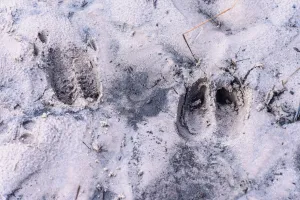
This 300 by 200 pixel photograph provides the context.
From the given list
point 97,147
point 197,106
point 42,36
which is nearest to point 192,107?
point 197,106

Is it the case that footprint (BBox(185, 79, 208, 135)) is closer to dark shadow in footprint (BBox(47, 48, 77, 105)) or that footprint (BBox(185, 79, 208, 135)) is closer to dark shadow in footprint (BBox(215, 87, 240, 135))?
dark shadow in footprint (BBox(215, 87, 240, 135))

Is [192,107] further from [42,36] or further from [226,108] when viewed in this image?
[42,36]

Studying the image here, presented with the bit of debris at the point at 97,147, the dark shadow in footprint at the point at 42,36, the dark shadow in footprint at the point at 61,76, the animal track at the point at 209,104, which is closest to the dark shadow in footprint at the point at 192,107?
the animal track at the point at 209,104

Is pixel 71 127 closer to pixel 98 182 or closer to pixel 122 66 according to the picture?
pixel 98 182

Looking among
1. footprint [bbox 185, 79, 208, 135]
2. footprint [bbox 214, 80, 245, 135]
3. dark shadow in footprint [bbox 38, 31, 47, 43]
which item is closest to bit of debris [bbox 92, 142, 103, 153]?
footprint [bbox 185, 79, 208, 135]

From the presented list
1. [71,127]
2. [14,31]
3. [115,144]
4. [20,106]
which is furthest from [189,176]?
[14,31]

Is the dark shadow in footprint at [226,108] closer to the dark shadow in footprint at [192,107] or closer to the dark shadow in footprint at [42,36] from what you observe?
the dark shadow in footprint at [192,107]

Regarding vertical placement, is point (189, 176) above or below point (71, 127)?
below

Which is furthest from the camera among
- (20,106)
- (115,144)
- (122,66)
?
(122,66)
